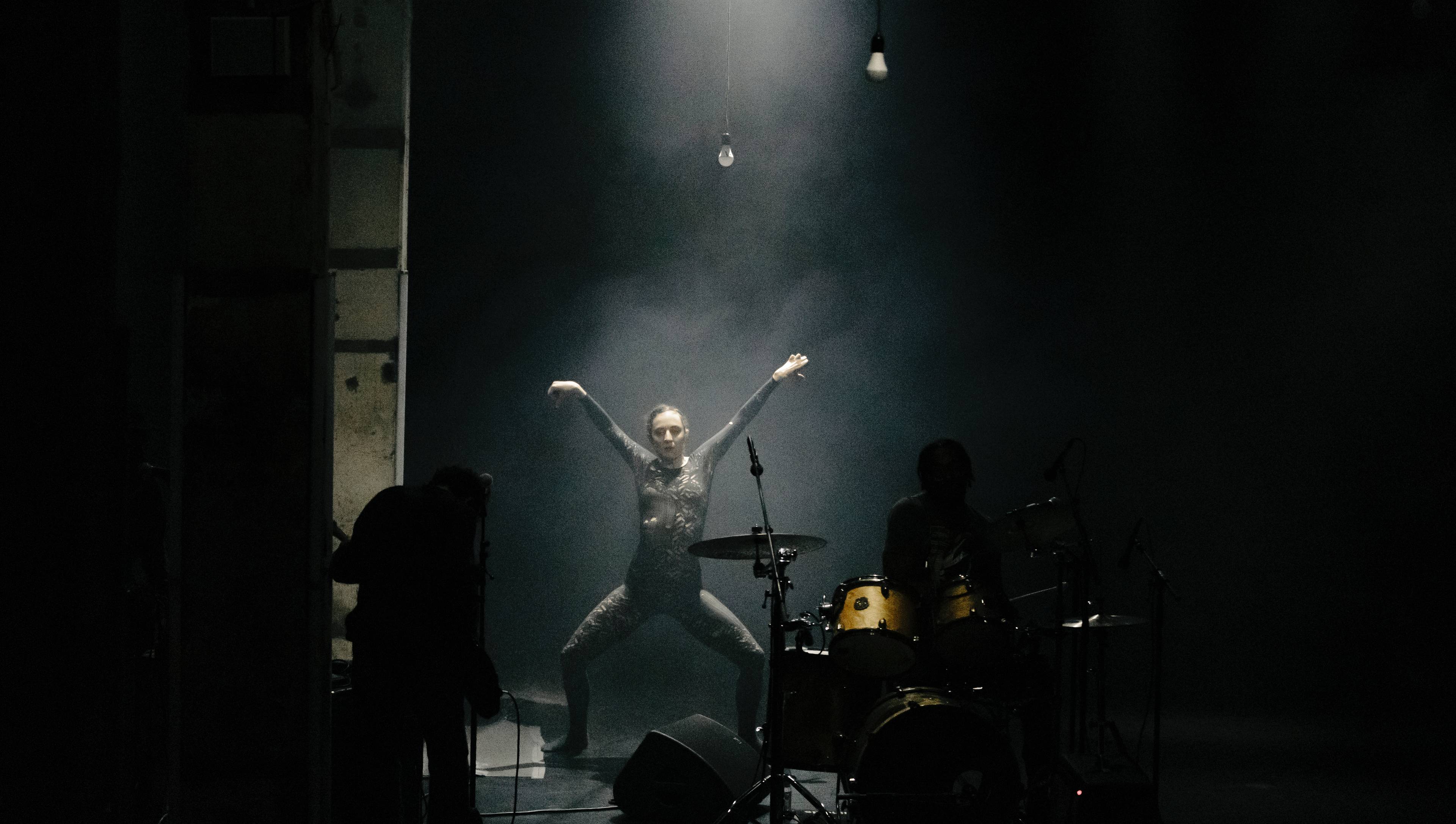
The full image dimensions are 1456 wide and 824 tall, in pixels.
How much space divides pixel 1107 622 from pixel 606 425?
11.1ft

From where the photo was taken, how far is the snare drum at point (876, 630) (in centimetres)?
495

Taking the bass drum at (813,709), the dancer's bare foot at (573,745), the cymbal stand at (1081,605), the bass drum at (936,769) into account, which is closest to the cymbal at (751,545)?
the bass drum at (813,709)

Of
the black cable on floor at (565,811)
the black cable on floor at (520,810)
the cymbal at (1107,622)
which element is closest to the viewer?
the cymbal at (1107,622)

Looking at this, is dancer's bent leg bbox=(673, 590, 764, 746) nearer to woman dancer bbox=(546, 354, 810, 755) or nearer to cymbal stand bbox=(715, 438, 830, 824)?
woman dancer bbox=(546, 354, 810, 755)

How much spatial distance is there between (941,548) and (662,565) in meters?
2.35

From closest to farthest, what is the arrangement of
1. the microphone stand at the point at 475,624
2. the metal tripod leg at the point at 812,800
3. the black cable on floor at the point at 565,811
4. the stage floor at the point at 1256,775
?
the microphone stand at the point at 475,624 → the metal tripod leg at the point at 812,800 → the black cable on floor at the point at 565,811 → the stage floor at the point at 1256,775

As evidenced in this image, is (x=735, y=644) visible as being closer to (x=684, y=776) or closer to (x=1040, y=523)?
(x=684, y=776)

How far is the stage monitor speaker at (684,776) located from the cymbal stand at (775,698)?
0.29 m

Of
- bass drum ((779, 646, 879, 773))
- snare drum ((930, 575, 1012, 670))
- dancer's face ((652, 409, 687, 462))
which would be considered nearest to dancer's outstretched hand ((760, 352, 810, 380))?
dancer's face ((652, 409, 687, 462))

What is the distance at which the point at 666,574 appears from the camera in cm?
732

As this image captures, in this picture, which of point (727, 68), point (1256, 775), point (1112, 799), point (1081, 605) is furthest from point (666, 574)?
point (727, 68)

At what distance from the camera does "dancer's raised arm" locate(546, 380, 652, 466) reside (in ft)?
24.8

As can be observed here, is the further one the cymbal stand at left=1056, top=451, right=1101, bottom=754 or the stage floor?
the stage floor

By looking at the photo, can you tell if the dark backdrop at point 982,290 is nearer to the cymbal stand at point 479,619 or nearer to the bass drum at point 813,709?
the bass drum at point 813,709
